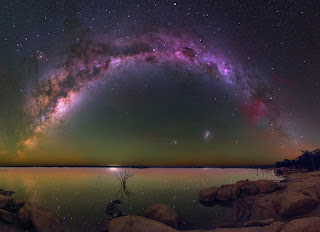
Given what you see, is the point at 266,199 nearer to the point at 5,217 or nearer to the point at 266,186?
the point at 266,186

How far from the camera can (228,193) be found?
69.4 ft

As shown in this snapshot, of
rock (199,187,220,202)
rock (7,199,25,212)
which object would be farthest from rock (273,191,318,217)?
rock (7,199,25,212)

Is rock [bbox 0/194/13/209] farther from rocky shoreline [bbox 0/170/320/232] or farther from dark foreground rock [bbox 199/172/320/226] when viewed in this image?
dark foreground rock [bbox 199/172/320/226]

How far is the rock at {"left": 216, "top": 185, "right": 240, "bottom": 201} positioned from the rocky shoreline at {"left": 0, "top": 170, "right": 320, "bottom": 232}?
0.54 m

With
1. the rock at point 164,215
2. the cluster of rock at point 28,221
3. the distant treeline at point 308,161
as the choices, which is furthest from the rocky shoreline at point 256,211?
the distant treeline at point 308,161

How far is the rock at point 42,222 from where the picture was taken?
12211 mm

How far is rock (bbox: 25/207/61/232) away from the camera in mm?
12211

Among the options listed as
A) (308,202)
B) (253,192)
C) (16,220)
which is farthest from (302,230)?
(16,220)

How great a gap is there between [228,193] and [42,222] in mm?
16058

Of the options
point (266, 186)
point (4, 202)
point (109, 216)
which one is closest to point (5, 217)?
point (4, 202)

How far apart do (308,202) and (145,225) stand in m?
10.5

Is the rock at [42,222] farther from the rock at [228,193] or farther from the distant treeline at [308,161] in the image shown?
the distant treeline at [308,161]

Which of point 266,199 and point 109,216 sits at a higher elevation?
A: point 266,199

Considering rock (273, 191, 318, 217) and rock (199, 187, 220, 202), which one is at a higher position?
rock (273, 191, 318, 217)
